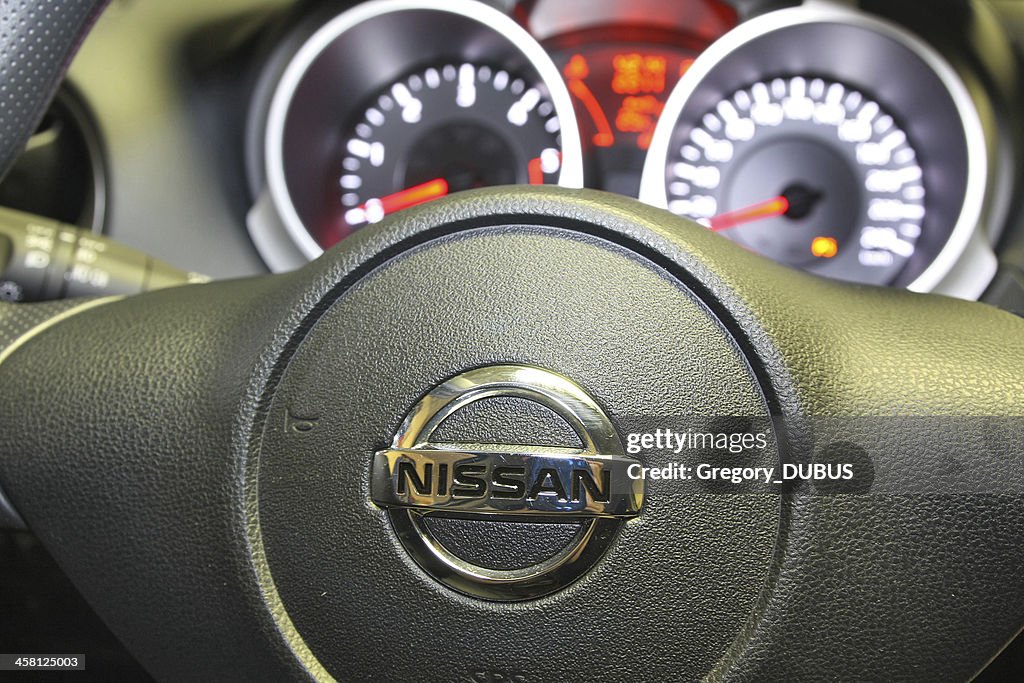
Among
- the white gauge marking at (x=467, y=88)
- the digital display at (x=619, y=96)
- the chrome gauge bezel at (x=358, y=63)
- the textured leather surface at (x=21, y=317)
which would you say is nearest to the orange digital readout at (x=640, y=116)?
the digital display at (x=619, y=96)

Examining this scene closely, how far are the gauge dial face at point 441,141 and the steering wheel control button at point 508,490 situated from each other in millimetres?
1005

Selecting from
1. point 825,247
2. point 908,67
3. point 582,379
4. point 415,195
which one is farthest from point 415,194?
point 582,379

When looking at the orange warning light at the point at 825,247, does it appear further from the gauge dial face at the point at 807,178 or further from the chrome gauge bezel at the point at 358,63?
the chrome gauge bezel at the point at 358,63

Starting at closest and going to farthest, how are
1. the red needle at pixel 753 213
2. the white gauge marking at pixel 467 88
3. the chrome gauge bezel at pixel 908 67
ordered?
the chrome gauge bezel at pixel 908 67 → the red needle at pixel 753 213 → the white gauge marking at pixel 467 88

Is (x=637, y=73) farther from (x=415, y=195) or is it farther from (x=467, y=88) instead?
(x=415, y=195)

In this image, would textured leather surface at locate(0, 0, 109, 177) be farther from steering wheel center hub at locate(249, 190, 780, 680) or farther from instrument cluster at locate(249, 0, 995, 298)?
instrument cluster at locate(249, 0, 995, 298)

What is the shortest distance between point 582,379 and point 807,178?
105cm

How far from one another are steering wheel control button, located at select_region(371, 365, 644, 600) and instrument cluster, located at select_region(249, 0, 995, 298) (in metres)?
0.89

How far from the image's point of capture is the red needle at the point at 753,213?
1521mm

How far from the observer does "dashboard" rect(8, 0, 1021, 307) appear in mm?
1462

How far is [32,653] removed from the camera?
83 centimetres

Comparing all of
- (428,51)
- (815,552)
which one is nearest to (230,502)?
(815,552)

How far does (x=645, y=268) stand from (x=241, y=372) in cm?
29

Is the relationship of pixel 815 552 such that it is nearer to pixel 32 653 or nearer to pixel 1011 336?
pixel 1011 336
